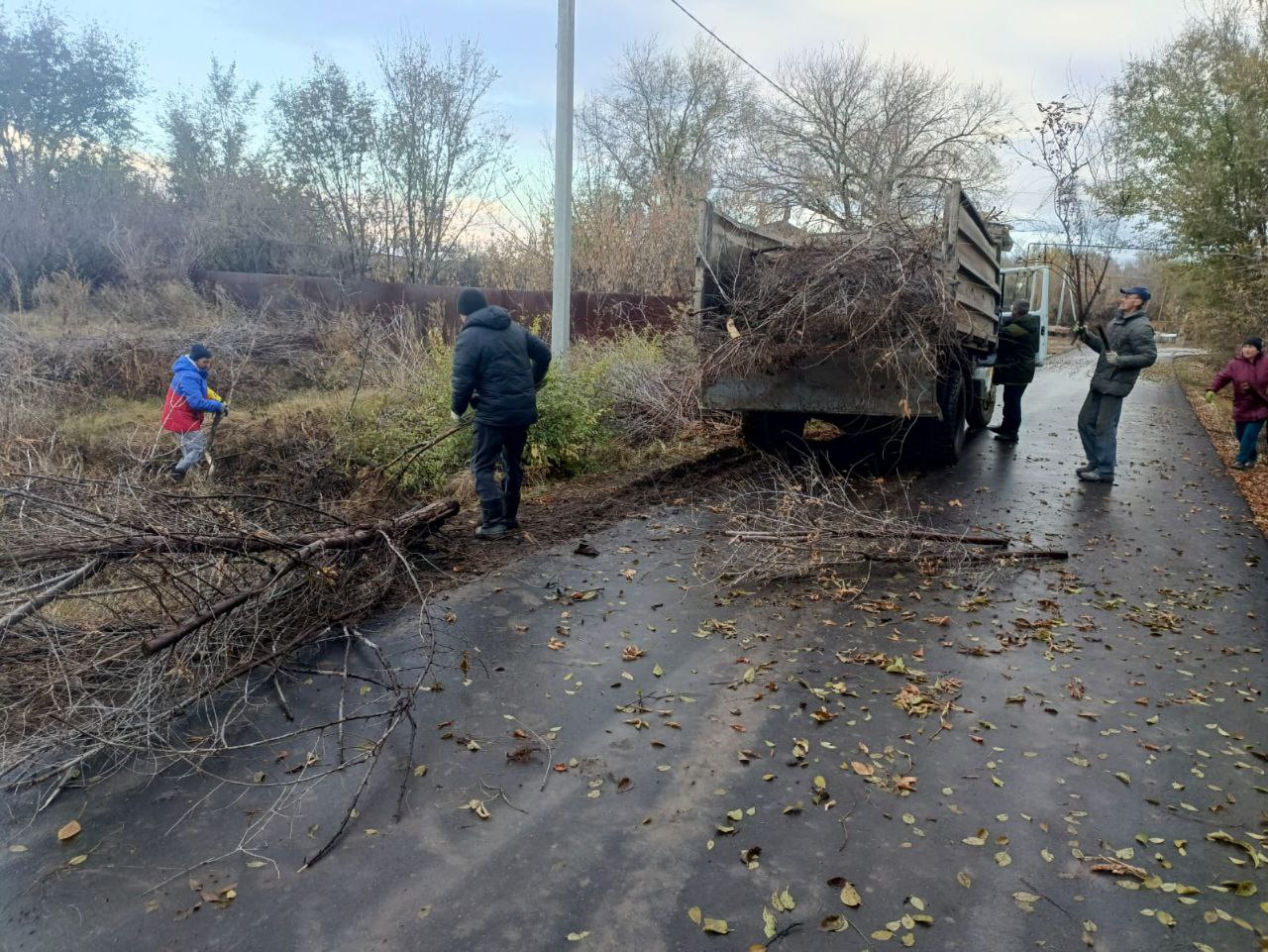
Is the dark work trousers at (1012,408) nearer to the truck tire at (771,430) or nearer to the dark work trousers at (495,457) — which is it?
the truck tire at (771,430)

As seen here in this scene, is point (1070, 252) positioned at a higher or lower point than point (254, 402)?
higher

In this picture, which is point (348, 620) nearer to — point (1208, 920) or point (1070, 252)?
point (1208, 920)

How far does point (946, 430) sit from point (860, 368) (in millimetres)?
1893

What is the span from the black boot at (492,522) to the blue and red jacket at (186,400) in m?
3.96

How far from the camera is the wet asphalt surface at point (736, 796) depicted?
99.1 inches

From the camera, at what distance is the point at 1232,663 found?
169 inches

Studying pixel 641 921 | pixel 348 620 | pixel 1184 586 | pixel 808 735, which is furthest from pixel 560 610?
pixel 1184 586

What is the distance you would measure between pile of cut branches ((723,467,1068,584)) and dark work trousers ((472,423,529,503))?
1724mm

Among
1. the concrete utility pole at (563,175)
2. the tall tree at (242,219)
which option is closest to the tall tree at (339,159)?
the tall tree at (242,219)

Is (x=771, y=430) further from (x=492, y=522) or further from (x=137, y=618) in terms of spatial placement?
(x=137, y=618)

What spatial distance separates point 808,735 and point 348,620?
255 cm

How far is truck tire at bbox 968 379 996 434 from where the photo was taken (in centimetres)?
1034

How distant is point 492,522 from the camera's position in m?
6.41

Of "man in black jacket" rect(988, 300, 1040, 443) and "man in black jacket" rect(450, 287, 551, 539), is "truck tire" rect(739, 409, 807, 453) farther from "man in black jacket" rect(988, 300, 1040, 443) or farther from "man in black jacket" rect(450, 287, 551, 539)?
"man in black jacket" rect(450, 287, 551, 539)
